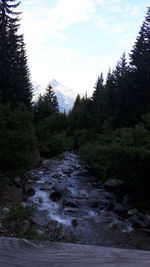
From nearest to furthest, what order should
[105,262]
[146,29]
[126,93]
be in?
[105,262] < [126,93] < [146,29]

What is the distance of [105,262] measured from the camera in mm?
1015

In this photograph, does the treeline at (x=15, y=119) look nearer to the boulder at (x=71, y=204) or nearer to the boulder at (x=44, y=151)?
the boulder at (x=44, y=151)

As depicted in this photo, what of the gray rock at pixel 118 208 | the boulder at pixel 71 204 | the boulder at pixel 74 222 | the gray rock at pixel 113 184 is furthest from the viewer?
the gray rock at pixel 113 184

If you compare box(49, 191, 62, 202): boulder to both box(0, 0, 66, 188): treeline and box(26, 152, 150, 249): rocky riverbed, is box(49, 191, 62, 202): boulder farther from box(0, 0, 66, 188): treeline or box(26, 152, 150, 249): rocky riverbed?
box(0, 0, 66, 188): treeline

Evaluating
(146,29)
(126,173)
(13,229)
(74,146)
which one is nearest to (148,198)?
(126,173)

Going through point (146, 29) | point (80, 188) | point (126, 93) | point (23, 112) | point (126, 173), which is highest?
point (146, 29)

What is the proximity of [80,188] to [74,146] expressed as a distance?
20.7 m

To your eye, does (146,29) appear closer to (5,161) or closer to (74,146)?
(74,146)

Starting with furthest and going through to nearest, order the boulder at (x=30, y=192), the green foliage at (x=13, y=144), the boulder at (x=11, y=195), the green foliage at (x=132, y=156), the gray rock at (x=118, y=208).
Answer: the boulder at (x=30, y=192) → the green foliage at (x=13, y=144) → the gray rock at (x=118, y=208) → the green foliage at (x=132, y=156) → the boulder at (x=11, y=195)

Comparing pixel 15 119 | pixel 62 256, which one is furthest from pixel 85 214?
pixel 62 256

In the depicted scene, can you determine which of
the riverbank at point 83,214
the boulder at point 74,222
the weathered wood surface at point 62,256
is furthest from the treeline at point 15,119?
the weathered wood surface at point 62,256

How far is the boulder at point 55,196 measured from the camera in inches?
425

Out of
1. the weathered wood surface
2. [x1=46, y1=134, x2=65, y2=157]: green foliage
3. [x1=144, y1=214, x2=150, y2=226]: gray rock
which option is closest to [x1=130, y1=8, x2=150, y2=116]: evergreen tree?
[x1=46, y1=134, x2=65, y2=157]: green foliage

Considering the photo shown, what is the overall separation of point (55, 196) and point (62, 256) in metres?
10.3
